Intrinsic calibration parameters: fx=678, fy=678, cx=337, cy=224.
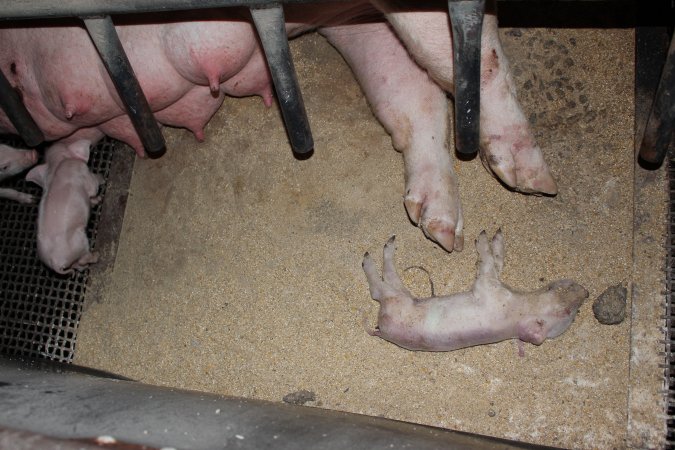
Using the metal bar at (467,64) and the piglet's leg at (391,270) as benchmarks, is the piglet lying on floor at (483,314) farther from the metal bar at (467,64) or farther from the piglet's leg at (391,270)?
the metal bar at (467,64)

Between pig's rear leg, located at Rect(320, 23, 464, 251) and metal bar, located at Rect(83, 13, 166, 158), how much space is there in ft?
2.43

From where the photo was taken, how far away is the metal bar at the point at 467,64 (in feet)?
5.16

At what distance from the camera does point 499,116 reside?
7.12 ft

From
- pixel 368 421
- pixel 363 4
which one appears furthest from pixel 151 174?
pixel 368 421

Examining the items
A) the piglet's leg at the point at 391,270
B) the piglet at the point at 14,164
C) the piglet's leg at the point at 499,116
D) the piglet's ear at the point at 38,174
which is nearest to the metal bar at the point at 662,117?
the piglet's leg at the point at 499,116

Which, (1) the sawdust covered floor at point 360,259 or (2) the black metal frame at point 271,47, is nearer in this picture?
(2) the black metal frame at point 271,47

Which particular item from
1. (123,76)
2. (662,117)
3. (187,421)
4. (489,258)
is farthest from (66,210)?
(662,117)

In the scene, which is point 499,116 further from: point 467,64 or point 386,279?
point 386,279

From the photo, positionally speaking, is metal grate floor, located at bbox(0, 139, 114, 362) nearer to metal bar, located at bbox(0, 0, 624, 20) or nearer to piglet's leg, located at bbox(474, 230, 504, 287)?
metal bar, located at bbox(0, 0, 624, 20)

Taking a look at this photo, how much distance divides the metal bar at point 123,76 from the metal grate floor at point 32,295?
0.61 meters

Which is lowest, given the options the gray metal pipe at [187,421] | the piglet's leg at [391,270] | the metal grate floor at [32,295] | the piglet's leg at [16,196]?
the gray metal pipe at [187,421]

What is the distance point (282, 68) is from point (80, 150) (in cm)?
120

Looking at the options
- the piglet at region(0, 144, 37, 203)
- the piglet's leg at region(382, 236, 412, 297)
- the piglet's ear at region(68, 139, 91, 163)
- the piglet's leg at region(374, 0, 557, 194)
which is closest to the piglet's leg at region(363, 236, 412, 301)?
the piglet's leg at region(382, 236, 412, 297)

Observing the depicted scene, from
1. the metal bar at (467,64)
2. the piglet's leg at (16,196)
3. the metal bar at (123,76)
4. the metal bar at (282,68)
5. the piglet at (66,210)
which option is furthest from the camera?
the piglet's leg at (16,196)
